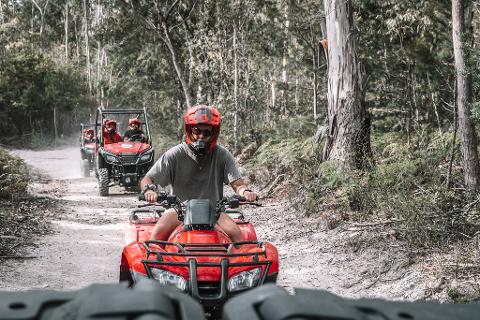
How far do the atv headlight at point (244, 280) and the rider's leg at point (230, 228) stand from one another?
0.72 m

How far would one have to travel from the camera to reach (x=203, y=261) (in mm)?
3867

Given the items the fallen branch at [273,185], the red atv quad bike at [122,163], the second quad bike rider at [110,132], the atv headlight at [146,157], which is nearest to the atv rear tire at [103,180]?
the red atv quad bike at [122,163]

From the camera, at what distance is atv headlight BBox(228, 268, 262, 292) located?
382cm

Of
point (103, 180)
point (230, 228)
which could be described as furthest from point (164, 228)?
point (103, 180)

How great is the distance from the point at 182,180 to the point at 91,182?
47.0 feet

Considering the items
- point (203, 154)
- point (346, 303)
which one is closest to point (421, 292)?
point (203, 154)

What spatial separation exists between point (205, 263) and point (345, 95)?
6.95 metres

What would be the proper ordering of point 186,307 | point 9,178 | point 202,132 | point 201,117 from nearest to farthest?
point 186,307
point 201,117
point 202,132
point 9,178

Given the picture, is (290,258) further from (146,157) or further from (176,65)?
(176,65)

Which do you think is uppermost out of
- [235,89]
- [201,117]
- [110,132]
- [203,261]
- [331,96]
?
[235,89]

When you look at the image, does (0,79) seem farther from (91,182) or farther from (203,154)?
(203,154)

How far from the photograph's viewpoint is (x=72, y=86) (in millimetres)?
42250

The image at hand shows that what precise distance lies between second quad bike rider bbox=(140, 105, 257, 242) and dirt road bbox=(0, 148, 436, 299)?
1848 mm

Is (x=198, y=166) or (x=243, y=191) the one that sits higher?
(x=198, y=166)
